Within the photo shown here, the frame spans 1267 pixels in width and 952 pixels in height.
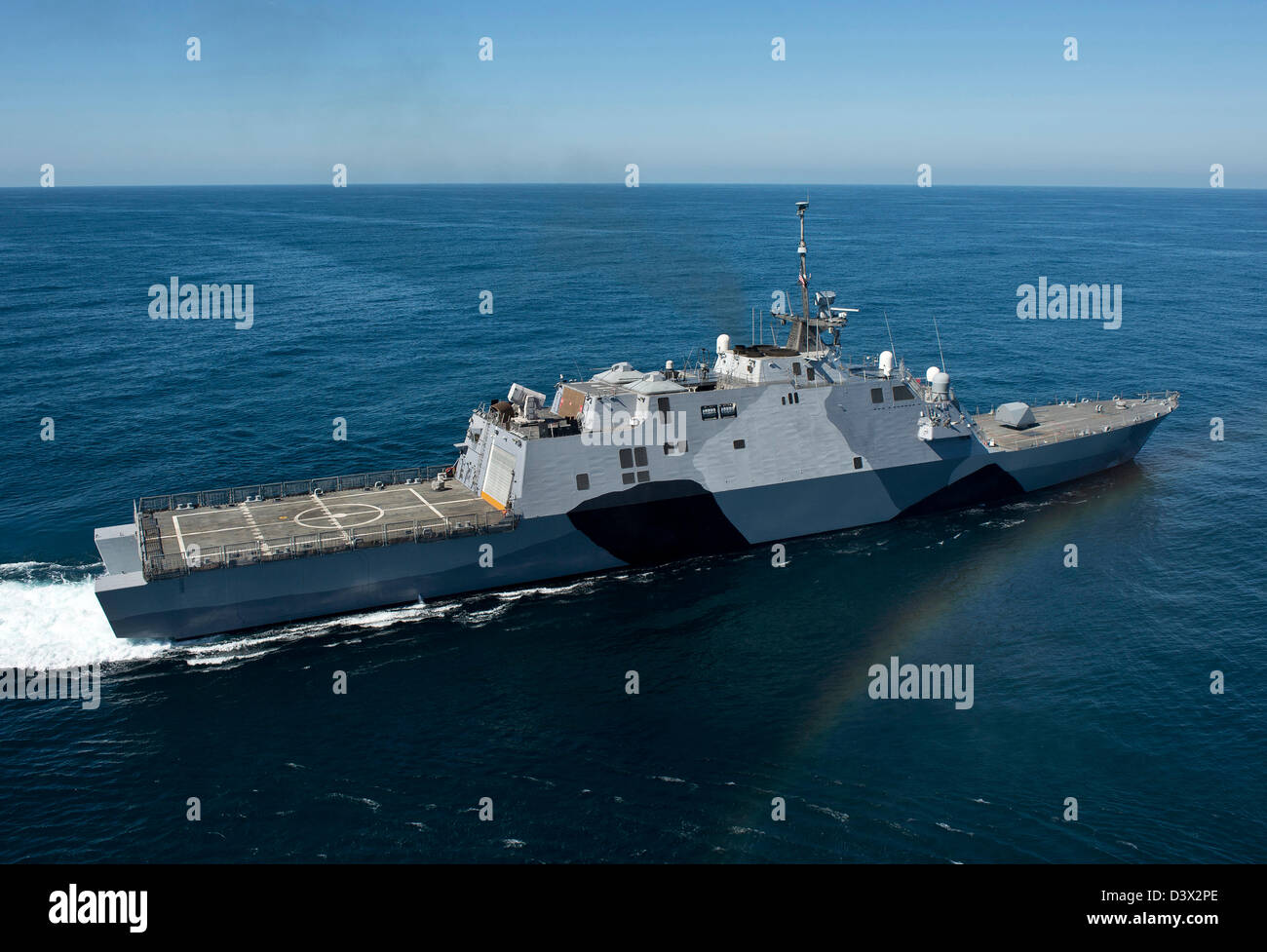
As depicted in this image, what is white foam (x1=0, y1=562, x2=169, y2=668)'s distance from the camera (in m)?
28.5

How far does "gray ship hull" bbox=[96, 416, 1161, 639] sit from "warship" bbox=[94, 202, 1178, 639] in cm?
6

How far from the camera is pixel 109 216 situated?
185 metres

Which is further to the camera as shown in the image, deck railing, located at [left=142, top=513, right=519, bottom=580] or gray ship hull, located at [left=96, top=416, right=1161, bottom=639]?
gray ship hull, located at [left=96, top=416, right=1161, bottom=639]

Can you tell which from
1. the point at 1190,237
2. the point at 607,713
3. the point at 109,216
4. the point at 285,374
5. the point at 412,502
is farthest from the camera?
the point at 109,216

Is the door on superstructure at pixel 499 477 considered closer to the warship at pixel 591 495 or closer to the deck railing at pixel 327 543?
the warship at pixel 591 495

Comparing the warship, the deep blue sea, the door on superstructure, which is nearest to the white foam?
the deep blue sea

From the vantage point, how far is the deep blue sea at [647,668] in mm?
21391

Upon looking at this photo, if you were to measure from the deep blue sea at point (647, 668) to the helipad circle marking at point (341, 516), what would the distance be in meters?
3.63

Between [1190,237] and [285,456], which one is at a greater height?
[1190,237]

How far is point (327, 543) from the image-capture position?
103ft

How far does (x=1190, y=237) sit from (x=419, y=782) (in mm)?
151167

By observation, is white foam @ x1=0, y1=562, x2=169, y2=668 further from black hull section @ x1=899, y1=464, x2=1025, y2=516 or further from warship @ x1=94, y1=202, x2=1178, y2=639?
black hull section @ x1=899, y1=464, x2=1025, y2=516
